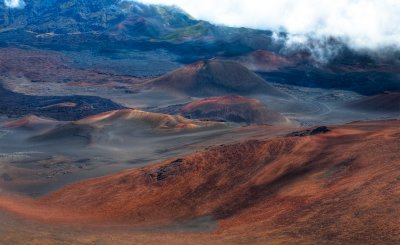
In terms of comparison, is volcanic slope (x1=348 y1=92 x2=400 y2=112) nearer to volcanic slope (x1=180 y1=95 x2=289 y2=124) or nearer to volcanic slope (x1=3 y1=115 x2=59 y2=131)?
volcanic slope (x1=180 y1=95 x2=289 y2=124)

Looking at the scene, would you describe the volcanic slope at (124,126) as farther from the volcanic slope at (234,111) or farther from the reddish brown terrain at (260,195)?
the reddish brown terrain at (260,195)

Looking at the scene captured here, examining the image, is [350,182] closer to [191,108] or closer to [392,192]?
[392,192]

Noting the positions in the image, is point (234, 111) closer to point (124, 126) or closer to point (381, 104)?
point (124, 126)

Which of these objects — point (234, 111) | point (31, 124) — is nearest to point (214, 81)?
point (234, 111)

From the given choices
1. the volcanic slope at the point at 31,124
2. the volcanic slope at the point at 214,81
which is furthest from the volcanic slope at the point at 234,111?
the volcanic slope at the point at 31,124

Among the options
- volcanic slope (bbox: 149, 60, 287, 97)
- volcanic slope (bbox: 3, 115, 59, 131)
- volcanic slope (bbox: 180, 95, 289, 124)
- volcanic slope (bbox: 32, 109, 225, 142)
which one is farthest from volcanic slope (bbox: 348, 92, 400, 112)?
volcanic slope (bbox: 3, 115, 59, 131)

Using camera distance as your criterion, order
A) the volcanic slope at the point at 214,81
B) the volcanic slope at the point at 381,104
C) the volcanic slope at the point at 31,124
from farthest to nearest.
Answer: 1. the volcanic slope at the point at 214,81
2. the volcanic slope at the point at 381,104
3. the volcanic slope at the point at 31,124

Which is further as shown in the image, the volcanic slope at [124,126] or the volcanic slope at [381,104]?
the volcanic slope at [381,104]
